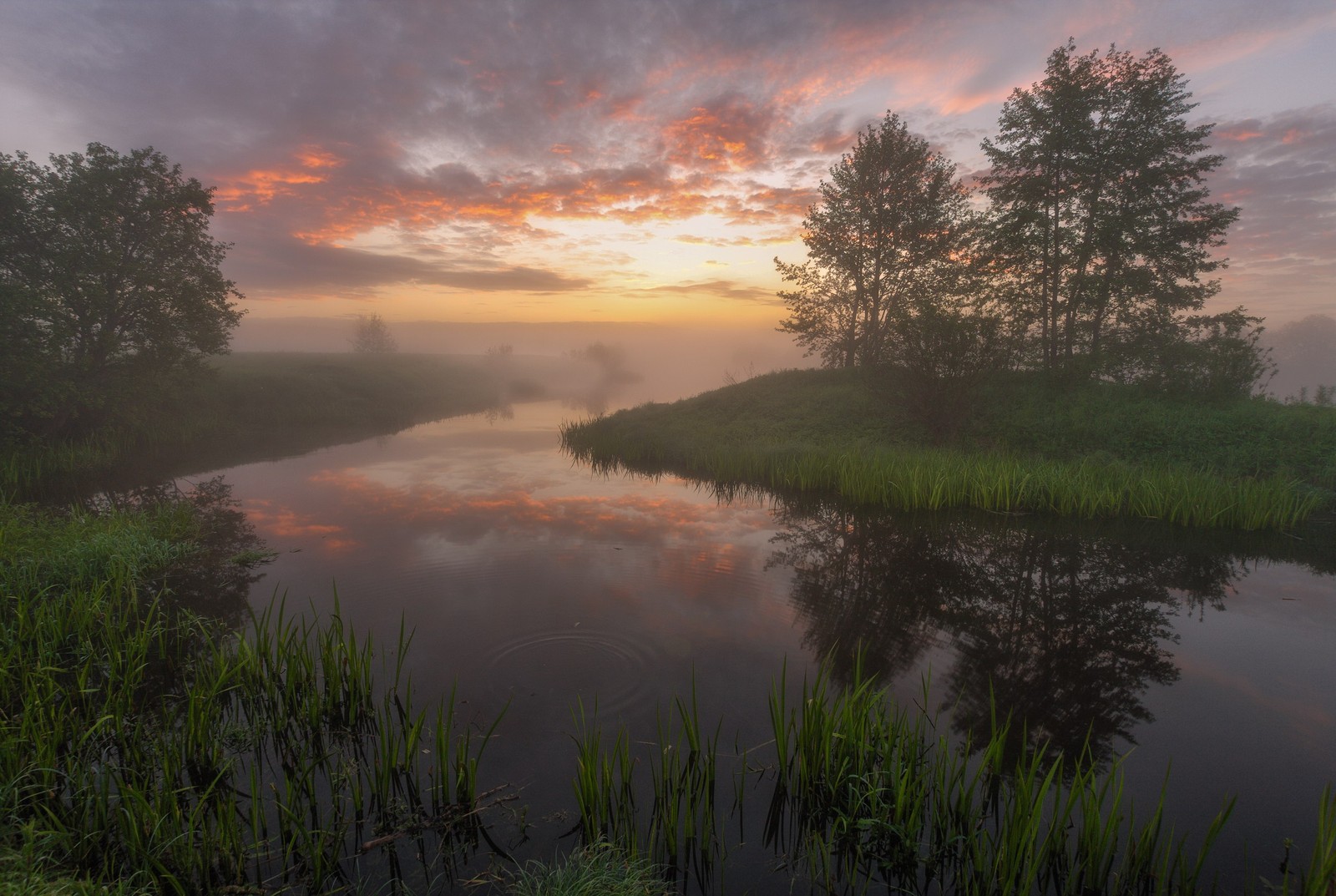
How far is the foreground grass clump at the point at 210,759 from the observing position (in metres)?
4.09

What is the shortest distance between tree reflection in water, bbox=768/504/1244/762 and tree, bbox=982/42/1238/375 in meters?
16.9

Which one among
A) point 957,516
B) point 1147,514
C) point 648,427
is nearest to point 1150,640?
point 957,516

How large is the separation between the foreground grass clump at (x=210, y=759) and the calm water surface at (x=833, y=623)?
0.84 m

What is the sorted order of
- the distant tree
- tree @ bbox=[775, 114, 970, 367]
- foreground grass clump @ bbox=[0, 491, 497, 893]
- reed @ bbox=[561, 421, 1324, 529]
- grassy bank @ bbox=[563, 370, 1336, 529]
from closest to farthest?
1. foreground grass clump @ bbox=[0, 491, 497, 893]
2. reed @ bbox=[561, 421, 1324, 529]
3. grassy bank @ bbox=[563, 370, 1336, 529]
4. tree @ bbox=[775, 114, 970, 367]
5. the distant tree

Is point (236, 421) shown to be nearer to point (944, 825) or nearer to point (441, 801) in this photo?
point (441, 801)

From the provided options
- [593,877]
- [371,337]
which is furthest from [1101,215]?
[371,337]

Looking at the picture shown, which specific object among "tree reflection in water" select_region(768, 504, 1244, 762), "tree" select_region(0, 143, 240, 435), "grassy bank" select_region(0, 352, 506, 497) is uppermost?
"tree" select_region(0, 143, 240, 435)

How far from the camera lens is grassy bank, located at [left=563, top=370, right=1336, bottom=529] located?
15.0 meters

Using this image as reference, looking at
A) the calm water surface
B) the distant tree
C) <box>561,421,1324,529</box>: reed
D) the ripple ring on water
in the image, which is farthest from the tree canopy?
the distant tree

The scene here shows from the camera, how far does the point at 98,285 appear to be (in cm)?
2088

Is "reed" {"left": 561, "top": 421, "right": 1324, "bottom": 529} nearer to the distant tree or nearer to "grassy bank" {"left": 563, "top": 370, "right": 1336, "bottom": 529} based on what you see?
"grassy bank" {"left": 563, "top": 370, "right": 1336, "bottom": 529}

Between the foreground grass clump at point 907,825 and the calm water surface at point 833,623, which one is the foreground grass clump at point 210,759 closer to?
the calm water surface at point 833,623

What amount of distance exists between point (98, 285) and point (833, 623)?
27.3 meters

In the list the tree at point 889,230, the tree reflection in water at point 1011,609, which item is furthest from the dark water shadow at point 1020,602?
the tree at point 889,230
